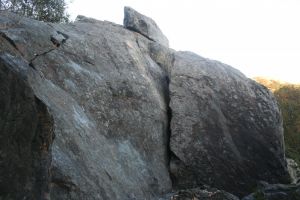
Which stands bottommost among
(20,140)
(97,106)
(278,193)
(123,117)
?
(278,193)

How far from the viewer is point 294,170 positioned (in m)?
20.7

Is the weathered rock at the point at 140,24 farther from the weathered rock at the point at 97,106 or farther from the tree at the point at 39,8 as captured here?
the tree at the point at 39,8

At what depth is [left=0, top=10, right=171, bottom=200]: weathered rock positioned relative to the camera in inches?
433

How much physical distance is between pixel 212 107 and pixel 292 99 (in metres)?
16.3

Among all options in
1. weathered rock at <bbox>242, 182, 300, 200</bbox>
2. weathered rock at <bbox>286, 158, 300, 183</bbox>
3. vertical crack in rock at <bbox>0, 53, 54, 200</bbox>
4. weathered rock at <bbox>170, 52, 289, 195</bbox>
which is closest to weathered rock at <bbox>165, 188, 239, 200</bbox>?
weathered rock at <bbox>242, 182, 300, 200</bbox>

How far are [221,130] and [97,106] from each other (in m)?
6.40

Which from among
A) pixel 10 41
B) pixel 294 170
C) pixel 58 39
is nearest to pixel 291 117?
pixel 294 170

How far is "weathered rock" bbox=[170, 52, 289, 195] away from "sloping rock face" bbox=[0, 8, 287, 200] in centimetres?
5

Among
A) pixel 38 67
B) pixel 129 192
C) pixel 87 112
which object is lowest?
pixel 129 192

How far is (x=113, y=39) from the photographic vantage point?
721 inches

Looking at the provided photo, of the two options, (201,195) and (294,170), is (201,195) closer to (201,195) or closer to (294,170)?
(201,195)

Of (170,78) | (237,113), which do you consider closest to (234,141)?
(237,113)

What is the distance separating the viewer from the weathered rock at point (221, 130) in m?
16.9

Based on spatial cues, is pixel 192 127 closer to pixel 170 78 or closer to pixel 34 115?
pixel 170 78
